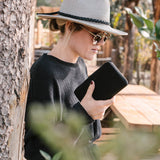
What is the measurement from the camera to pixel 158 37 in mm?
2145

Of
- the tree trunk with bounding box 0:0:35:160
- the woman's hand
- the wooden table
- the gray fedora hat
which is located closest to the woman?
the gray fedora hat

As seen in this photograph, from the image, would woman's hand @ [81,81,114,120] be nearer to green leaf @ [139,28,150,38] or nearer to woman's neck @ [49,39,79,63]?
woman's neck @ [49,39,79,63]

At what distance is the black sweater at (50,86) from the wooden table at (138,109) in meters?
0.43

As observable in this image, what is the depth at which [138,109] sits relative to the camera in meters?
2.49

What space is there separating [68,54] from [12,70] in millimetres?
849

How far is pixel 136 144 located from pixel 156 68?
459 centimetres

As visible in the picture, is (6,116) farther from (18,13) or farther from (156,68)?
(156,68)

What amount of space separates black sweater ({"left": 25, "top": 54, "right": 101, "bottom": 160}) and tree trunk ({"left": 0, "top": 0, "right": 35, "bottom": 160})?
1.64 feet

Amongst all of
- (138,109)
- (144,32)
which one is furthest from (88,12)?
(138,109)

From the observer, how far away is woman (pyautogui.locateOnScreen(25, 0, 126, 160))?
5.14ft

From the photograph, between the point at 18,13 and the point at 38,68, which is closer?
the point at 18,13

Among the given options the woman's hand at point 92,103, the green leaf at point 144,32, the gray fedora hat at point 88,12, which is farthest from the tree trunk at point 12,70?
the green leaf at point 144,32

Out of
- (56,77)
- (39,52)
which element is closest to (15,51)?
(56,77)

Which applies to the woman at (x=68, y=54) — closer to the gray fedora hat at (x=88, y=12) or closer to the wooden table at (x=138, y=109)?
the gray fedora hat at (x=88, y=12)
